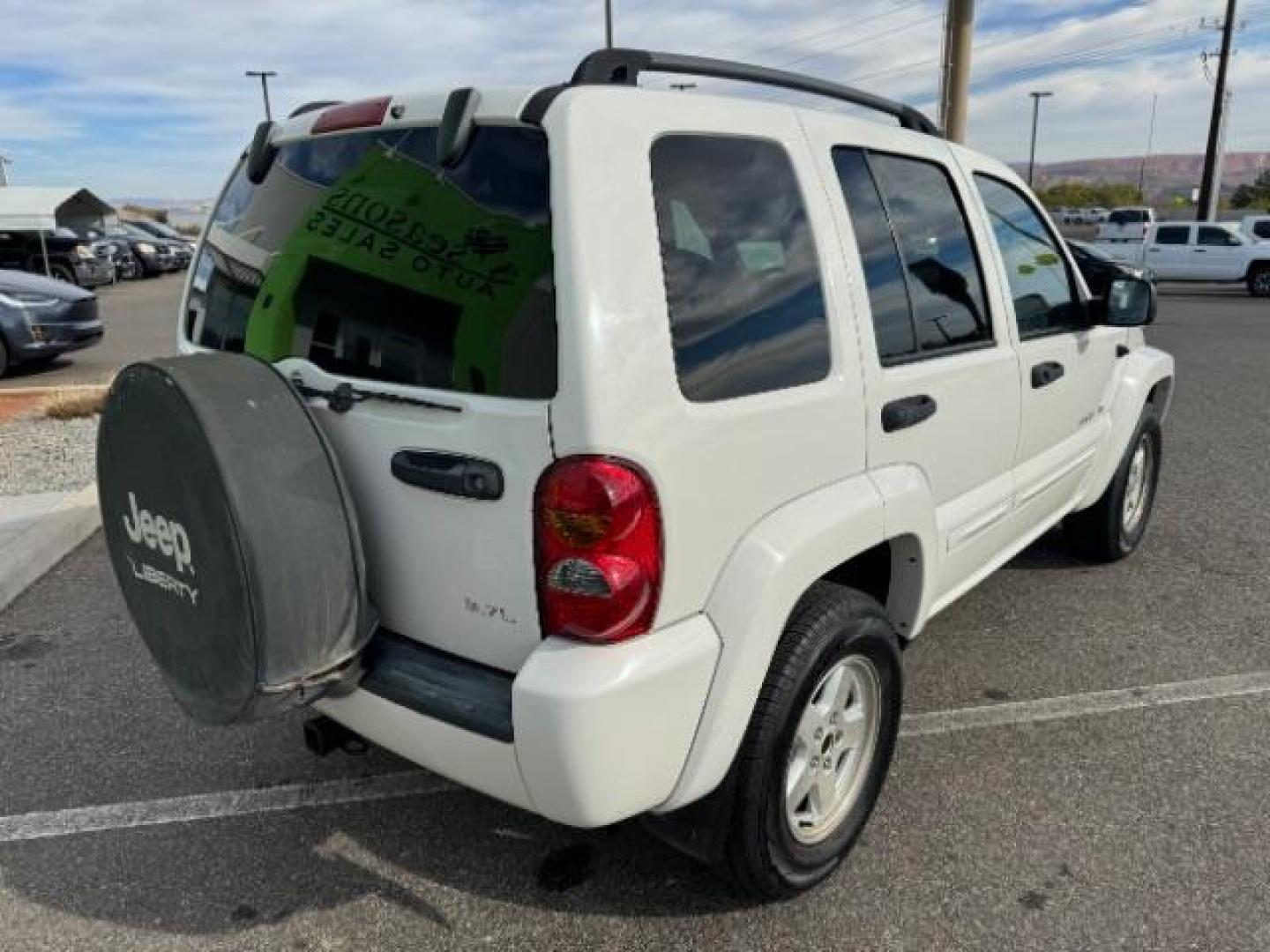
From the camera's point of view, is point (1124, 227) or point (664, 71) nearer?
point (664, 71)

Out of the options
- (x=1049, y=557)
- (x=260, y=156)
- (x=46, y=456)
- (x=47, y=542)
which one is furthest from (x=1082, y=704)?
(x=46, y=456)

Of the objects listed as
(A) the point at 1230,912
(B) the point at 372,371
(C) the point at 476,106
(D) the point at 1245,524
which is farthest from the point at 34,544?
(D) the point at 1245,524

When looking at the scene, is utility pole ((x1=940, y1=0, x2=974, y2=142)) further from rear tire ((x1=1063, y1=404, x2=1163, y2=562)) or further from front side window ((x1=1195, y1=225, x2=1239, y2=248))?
rear tire ((x1=1063, y1=404, x2=1163, y2=562))

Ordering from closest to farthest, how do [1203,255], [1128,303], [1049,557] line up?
[1128,303], [1049,557], [1203,255]

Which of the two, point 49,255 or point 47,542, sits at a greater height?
point 49,255

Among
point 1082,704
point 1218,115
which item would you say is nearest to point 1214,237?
point 1218,115

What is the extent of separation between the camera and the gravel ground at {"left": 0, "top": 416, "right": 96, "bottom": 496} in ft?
19.9

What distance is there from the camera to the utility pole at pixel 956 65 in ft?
62.7

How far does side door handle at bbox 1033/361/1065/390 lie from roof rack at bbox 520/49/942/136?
1.07m

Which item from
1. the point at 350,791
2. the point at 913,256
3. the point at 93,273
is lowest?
the point at 350,791

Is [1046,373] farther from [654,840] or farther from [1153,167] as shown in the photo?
[1153,167]

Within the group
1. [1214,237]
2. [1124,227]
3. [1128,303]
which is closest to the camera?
[1128,303]

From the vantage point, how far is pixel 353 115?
7.98 ft

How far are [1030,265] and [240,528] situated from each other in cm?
285
